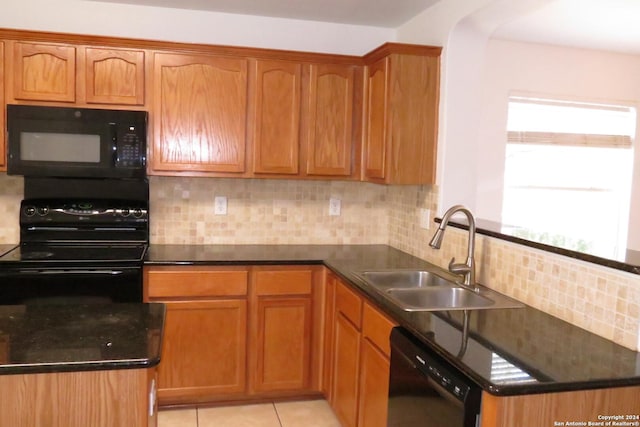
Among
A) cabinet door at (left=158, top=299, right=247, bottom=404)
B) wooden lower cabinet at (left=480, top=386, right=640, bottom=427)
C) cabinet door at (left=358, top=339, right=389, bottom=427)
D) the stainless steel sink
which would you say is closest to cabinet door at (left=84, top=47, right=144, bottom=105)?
cabinet door at (left=158, top=299, right=247, bottom=404)

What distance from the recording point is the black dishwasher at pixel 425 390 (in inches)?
60.7

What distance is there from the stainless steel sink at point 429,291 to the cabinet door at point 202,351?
32.2 inches

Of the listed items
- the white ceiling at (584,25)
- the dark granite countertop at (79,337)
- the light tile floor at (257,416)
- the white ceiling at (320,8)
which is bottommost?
the light tile floor at (257,416)

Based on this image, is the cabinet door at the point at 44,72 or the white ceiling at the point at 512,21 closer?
the cabinet door at the point at 44,72

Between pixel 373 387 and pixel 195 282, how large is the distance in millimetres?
1165

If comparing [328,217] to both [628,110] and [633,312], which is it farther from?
[628,110]

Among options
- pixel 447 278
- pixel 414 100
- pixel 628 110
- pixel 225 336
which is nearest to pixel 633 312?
pixel 447 278

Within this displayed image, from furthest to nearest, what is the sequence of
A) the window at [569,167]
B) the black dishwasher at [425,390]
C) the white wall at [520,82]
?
→ 1. the window at [569,167]
2. the white wall at [520,82]
3. the black dishwasher at [425,390]

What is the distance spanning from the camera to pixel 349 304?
107 inches

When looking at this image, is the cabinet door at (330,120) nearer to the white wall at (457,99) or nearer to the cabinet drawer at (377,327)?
the white wall at (457,99)

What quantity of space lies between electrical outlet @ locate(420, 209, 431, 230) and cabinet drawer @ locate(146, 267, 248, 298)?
1.06 meters

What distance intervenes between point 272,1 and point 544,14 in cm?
157

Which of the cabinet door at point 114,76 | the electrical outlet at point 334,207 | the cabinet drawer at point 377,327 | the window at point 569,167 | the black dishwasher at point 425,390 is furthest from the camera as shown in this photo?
the window at point 569,167

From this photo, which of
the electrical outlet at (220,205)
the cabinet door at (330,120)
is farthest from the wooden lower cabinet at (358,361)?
the electrical outlet at (220,205)
